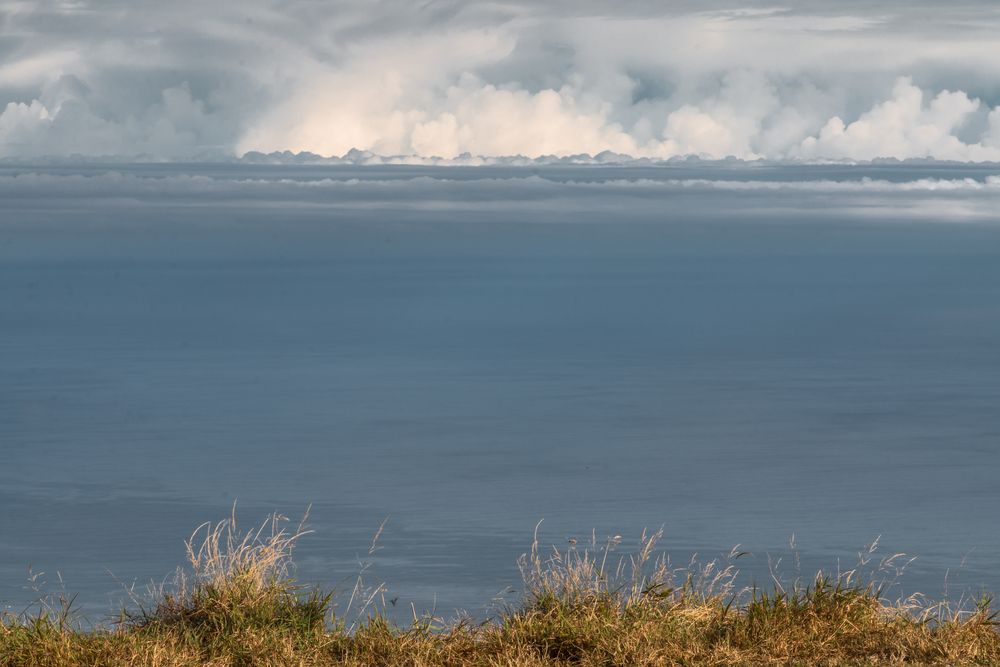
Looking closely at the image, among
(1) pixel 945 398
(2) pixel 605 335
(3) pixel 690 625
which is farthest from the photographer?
(2) pixel 605 335

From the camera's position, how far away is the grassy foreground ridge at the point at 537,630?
283 inches

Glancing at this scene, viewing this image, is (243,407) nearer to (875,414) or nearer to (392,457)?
(392,457)

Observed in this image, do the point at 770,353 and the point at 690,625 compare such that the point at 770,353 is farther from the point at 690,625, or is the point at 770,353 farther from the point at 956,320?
the point at 690,625

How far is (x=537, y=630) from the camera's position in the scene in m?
7.43

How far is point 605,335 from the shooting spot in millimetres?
124250

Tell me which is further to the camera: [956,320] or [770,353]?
[956,320]

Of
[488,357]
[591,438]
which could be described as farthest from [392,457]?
[488,357]

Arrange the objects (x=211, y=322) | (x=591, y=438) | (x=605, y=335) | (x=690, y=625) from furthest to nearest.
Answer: (x=211, y=322)
(x=605, y=335)
(x=591, y=438)
(x=690, y=625)

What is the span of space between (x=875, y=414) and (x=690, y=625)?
7031 centimetres

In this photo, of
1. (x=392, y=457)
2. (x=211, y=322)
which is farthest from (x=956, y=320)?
(x=392, y=457)

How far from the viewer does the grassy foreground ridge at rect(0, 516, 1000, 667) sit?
720 centimetres

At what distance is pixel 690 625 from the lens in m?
7.68

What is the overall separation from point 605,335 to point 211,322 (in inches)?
1535

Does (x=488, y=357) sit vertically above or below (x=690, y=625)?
below
